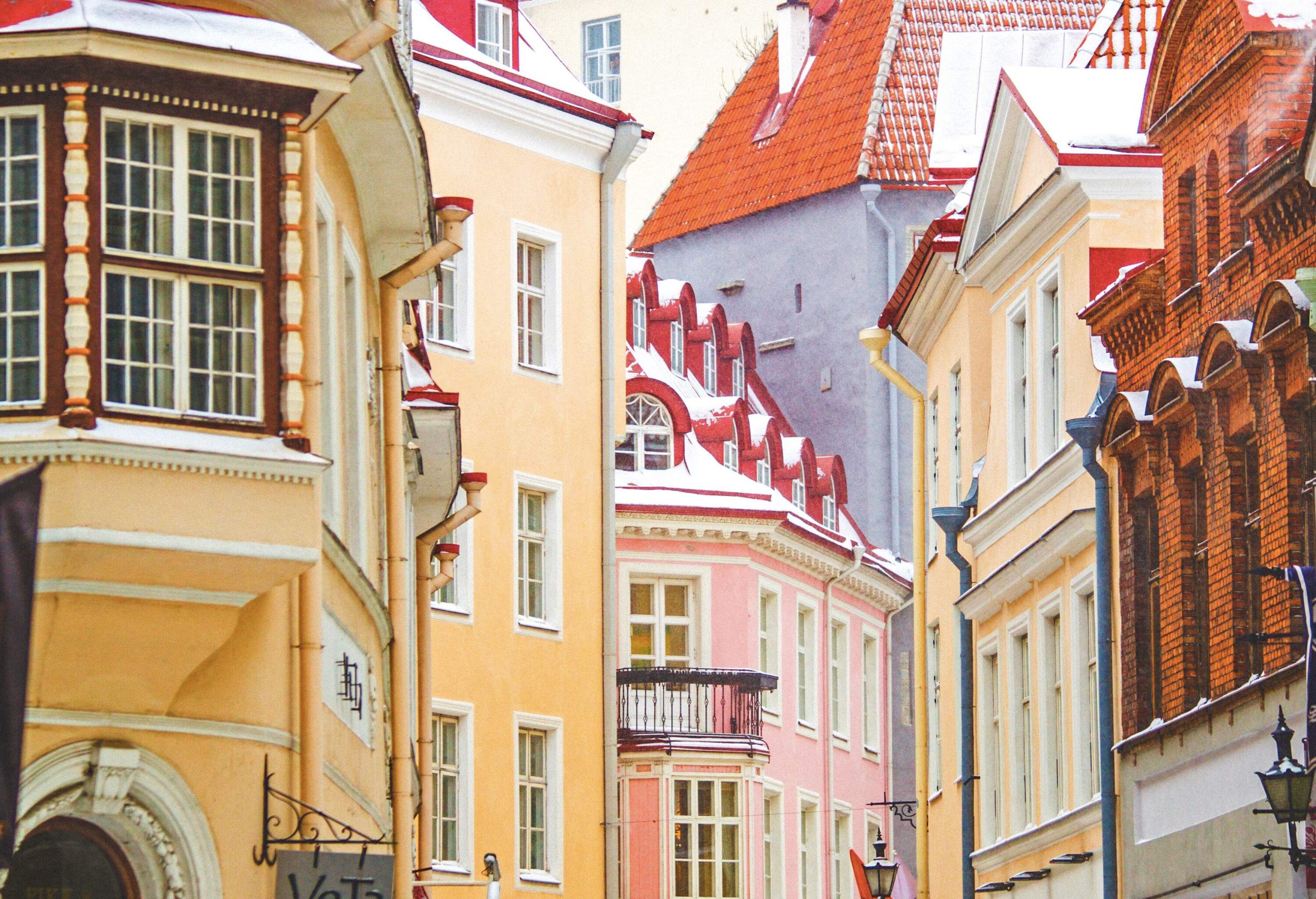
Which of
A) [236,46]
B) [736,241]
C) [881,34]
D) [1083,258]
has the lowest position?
[236,46]

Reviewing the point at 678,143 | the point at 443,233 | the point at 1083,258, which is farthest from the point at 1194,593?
the point at 678,143

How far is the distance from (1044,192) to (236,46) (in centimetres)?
1508

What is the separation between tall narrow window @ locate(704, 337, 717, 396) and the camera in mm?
48719

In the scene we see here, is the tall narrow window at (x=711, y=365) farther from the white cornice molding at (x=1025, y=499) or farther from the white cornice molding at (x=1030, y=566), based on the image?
the white cornice molding at (x=1030, y=566)

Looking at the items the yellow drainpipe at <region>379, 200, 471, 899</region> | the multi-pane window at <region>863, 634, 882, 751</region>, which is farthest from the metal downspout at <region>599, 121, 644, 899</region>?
the yellow drainpipe at <region>379, 200, 471, 899</region>

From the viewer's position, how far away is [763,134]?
56.0m

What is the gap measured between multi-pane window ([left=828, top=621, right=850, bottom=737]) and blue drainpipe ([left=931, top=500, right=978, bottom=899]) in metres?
15.3

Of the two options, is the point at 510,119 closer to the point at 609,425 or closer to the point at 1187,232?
the point at 609,425

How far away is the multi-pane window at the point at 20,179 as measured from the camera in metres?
14.2

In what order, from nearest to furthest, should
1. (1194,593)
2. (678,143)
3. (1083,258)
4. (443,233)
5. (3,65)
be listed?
(3,65)
(443,233)
(1194,593)
(1083,258)
(678,143)

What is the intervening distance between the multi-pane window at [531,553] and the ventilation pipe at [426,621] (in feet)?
34.0

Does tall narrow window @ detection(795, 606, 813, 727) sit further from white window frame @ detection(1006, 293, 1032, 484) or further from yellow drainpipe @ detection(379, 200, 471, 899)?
yellow drainpipe @ detection(379, 200, 471, 899)

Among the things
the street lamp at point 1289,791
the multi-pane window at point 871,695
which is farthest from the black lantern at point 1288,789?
the multi-pane window at point 871,695

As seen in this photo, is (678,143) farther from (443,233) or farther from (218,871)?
(218,871)
